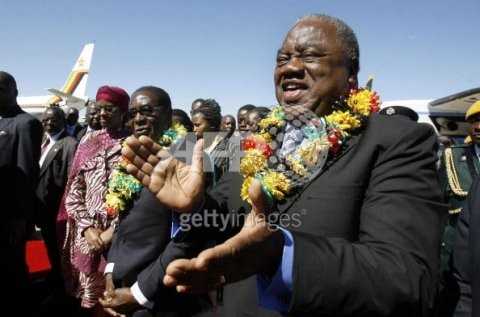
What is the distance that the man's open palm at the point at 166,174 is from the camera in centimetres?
140

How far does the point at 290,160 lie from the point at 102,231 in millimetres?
2272

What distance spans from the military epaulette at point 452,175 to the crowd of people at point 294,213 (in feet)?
1.17

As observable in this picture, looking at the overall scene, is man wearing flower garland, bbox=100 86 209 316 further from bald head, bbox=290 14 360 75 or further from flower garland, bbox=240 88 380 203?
bald head, bbox=290 14 360 75

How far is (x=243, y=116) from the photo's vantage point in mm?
6656

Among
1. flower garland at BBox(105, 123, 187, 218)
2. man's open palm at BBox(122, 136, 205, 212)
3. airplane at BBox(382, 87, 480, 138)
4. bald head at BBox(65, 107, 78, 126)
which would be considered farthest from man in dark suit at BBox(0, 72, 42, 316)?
airplane at BBox(382, 87, 480, 138)

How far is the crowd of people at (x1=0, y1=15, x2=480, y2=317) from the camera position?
3.73 ft

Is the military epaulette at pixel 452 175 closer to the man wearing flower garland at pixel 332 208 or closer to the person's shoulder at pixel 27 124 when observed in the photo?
the man wearing flower garland at pixel 332 208

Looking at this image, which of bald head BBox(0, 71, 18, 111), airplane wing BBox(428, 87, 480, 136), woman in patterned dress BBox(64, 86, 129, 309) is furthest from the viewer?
airplane wing BBox(428, 87, 480, 136)

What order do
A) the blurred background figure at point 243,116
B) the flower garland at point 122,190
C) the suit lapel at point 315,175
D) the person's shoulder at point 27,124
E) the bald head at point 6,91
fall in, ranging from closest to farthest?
the suit lapel at point 315,175 < the flower garland at point 122,190 < the person's shoulder at point 27,124 < the bald head at point 6,91 < the blurred background figure at point 243,116

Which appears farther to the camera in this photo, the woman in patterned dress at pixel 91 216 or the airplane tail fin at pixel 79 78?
the airplane tail fin at pixel 79 78

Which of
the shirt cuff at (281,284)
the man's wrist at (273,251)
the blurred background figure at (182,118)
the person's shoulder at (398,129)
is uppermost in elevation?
the person's shoulder at (398,129)

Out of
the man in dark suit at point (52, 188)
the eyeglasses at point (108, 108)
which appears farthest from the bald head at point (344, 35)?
the man in dark suit at point (52, 188)

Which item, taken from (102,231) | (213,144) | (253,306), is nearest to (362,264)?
(253,306)

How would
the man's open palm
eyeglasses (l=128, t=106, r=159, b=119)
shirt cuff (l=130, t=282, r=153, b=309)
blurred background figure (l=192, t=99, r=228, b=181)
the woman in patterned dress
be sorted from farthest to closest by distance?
1. blurred background figure (l=192, t=99, r=228, b=181)
2. the woman in patterned dress
3. eyeglasses (l=128, t=106, r=159, b=119)
4. shirt cuff (l=130, t=282, r=153, b=309)
5. the man's open palm
